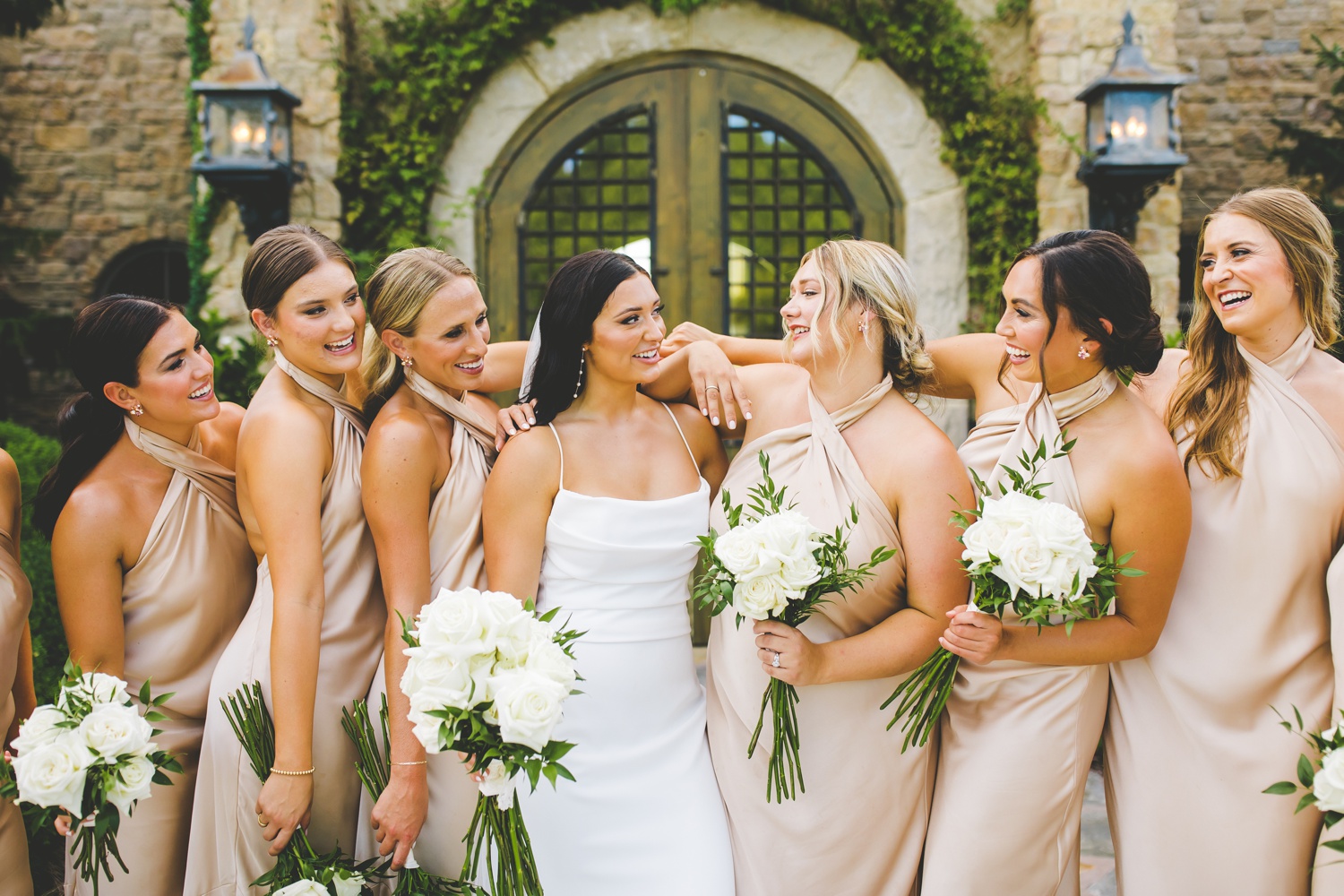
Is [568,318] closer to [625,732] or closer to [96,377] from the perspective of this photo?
[625,732]

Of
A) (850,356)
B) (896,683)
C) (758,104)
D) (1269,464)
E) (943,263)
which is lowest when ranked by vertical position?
(896,683)

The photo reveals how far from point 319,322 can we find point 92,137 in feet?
26.4

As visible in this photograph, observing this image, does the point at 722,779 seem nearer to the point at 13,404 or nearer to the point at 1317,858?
the point at 1317,858

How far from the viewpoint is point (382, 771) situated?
2545 mm

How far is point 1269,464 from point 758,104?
4.75m

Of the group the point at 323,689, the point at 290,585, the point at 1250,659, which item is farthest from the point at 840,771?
the point at 290,585

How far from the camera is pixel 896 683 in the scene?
259 centimetres

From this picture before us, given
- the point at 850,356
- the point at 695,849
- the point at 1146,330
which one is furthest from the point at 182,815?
the point at 1146,330

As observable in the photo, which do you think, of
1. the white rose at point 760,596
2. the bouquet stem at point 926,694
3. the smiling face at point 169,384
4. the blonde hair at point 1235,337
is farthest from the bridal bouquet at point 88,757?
the blonde hair at point 1235,337

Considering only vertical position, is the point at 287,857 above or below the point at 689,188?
below

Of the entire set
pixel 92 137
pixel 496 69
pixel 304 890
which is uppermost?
pixel 92 137

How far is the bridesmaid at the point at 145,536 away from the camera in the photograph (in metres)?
2.57

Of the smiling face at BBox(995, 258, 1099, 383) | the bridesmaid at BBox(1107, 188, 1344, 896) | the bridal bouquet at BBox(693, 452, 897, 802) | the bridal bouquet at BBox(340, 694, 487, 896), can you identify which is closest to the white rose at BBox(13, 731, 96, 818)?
the bridal bouquet at BBox(340, 694, 487, 896)

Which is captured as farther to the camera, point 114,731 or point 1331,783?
point 114,731
